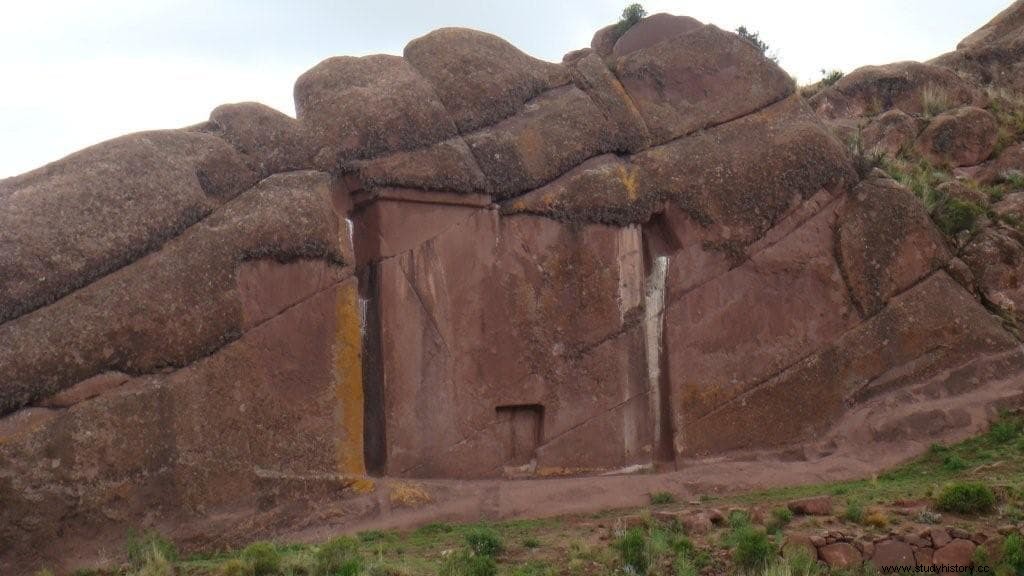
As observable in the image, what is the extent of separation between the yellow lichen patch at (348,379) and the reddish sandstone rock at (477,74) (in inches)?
140

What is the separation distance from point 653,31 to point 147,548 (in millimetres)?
12349

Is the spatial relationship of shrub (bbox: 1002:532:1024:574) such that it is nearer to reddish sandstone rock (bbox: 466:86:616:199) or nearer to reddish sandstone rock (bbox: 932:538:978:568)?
reddish sandstone rock (bbox: 932:538:978:568)

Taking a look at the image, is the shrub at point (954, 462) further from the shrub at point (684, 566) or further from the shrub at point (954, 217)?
the shrub at point (684, 566)

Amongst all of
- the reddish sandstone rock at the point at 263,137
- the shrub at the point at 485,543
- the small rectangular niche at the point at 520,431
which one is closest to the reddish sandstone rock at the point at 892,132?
the small rectangular niche at the point at 520,431

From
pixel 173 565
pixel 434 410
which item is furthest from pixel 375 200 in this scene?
pixel 173 565

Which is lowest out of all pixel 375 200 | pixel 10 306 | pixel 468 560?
pixel 468 560

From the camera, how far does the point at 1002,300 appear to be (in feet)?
73.2

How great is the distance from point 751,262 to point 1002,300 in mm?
4566

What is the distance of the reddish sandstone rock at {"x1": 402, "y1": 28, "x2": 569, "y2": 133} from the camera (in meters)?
20.8

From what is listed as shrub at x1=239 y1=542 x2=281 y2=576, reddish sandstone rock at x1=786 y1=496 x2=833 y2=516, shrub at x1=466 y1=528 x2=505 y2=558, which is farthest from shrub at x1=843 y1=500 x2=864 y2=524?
shrub at x1=239 y1=542 x2=281 y2=576

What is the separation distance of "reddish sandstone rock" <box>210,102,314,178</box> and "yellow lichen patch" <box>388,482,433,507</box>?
16.0 feet

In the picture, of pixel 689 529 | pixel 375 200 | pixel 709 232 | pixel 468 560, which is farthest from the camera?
pixel 709 232

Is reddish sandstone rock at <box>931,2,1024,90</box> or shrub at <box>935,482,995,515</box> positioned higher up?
reddish sandstone rock at <box>931,2,1024,90</box>

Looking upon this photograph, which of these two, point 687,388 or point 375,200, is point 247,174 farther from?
point 687,388
